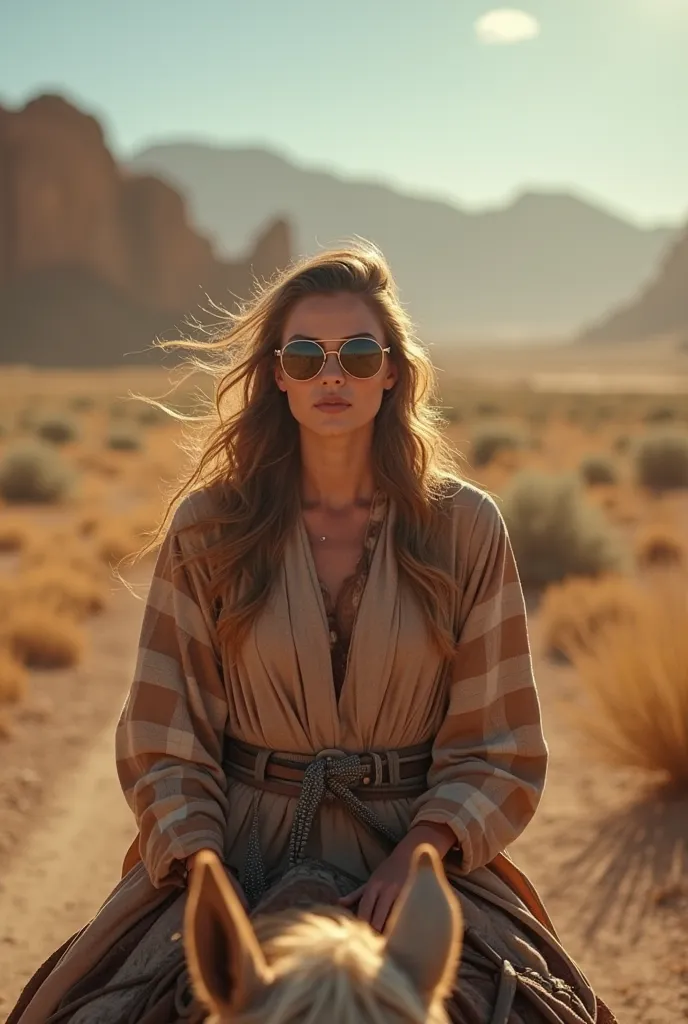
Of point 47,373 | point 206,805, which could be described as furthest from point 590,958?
point 47,373

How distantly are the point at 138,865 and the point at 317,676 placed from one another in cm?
61

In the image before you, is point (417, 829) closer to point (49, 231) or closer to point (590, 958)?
point (590, 958)

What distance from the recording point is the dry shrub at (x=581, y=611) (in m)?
8.34

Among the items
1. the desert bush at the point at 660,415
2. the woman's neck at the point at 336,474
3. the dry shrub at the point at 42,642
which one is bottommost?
the dry shrub at the point at 42,642

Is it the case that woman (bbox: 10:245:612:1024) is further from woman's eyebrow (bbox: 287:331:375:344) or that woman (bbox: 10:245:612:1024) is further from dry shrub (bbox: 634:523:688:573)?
dry shrub (bbox: 634:523:688:573)

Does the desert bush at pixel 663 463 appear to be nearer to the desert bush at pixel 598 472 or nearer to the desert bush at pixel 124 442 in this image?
the desert bush at pixel 598 472

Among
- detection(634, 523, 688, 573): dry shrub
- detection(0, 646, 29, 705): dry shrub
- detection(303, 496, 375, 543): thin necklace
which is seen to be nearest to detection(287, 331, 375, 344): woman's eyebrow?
detection(303, 496, 375, 543): thin necklace

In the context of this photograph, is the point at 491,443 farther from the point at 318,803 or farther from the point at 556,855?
the point at 318,803

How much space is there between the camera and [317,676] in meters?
2.38

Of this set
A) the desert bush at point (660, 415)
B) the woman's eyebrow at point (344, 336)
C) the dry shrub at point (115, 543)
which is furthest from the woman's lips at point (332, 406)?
the desert bush at point (660, 415)

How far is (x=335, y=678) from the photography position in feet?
8.04

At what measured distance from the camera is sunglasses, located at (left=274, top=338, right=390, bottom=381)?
8.42 ft

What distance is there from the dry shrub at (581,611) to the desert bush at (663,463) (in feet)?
27.8

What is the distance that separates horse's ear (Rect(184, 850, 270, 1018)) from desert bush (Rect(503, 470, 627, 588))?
382 inches
